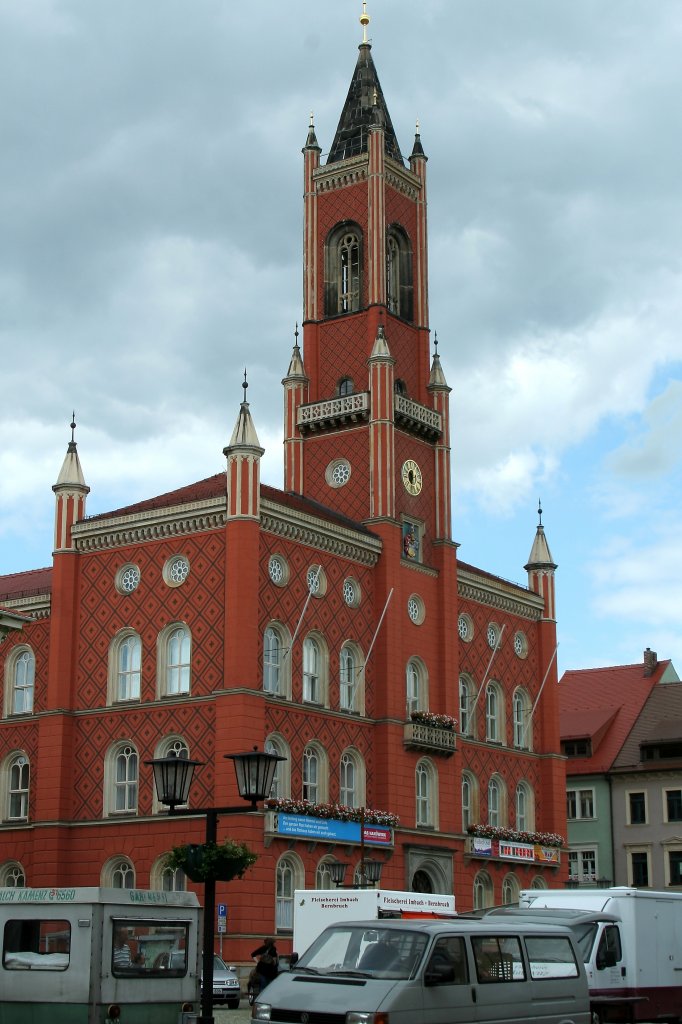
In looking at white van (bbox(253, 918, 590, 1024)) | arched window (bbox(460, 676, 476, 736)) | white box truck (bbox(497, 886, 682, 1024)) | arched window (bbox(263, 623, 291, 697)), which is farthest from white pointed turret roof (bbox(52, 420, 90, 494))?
white van (bbox(253, 918, 590, 1024))

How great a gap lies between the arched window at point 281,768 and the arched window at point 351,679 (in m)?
4.26

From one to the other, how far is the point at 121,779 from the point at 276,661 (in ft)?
21.7

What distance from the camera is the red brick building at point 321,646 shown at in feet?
159

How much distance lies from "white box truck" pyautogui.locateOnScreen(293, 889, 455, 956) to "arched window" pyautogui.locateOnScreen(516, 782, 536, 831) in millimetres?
24493

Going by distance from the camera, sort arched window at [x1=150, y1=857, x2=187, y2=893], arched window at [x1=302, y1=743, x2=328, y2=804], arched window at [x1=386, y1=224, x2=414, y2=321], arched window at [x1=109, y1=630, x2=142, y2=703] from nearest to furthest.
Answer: arched window at [x1=150, y1=857, x2=187, y2=893] → arched window at [x1=302, y1=743, x2=328, y2=804] → arched window at [x1=109, y1=630, x2=142, y2=703] → arched window at [x1=386, y1=224, x2=414, y2=321]

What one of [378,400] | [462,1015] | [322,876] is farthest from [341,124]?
[462,1015]

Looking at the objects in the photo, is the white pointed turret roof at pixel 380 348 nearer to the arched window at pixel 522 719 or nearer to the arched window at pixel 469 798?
the arched window at pixel 522 719

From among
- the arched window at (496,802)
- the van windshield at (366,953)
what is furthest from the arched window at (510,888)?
the van windshield at (366,953)

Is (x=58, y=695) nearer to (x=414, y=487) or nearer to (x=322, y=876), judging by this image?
(x=322, y=876)

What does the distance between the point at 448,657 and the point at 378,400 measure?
1045 centimetres

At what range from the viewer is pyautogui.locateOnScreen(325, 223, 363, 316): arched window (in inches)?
2459

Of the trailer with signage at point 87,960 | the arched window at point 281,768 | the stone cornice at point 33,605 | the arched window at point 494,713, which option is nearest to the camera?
the trailer with signage at point 87,960

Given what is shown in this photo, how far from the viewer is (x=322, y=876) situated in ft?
163

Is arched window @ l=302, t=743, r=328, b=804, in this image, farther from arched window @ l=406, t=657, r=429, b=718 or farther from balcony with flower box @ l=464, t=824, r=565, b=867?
balcony with flower box @ l=464, t=824, r=565, b=867
